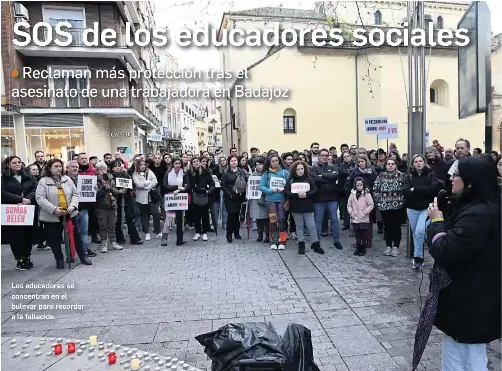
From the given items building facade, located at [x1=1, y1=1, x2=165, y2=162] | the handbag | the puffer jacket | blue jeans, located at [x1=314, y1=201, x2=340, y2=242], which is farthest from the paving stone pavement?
building facade, located at [x1=1, y1=1, x2=165, y2=162]

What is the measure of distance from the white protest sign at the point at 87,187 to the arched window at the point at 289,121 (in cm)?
2087

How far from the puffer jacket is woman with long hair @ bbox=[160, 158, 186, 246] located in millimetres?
2272

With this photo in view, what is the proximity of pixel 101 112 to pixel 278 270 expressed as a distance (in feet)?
69.8

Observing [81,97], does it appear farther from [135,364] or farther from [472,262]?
[472,262]

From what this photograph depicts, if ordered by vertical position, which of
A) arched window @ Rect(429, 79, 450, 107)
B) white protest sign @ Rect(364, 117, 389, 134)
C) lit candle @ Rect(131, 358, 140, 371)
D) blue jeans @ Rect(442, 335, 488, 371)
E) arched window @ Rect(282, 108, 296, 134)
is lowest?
lit candle @ Rect(131, 358, 140, 371)

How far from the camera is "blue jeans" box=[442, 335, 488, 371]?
261 centimetres

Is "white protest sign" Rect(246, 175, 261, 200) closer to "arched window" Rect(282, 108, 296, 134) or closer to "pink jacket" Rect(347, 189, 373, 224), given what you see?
"pink jacket" Rect(347, 189, 373, 224)

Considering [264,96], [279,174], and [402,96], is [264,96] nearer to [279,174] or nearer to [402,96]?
[279,174]

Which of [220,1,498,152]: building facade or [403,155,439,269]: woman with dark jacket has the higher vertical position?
[220,1,498,152]: building facade

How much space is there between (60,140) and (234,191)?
61.9 ft

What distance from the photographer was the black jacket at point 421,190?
21.0ft

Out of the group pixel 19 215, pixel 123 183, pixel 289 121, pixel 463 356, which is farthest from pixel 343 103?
pixel 463 356

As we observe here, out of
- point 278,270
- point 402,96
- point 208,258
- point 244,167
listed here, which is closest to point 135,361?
point 278,270

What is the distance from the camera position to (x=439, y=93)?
1112 inches
